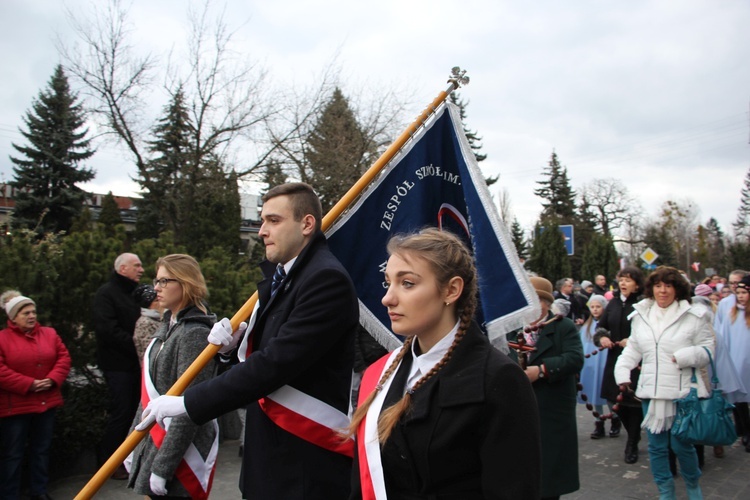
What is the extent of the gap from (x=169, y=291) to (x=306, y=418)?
1543 mm

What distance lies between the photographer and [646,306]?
17.6 feet

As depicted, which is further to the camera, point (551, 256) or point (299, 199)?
point (551, 256)

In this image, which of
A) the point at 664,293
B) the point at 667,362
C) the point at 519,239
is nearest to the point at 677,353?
the point at 667,362

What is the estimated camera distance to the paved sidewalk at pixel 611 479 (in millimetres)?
5617

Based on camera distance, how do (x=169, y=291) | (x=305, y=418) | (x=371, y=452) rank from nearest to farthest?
(x=371, y=452) < (x=305, y=418) < (x=169, y=291)

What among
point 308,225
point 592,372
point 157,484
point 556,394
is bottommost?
point 592,372

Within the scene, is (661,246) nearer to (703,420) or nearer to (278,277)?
(703,420)

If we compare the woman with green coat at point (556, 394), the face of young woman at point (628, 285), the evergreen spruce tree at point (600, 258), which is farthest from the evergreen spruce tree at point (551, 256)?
the woman with green coat at point (556, 394)

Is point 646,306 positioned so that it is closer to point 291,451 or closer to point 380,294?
point 380,294

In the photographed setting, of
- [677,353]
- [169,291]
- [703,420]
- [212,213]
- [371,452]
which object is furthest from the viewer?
[212,213]

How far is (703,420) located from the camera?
4719mm

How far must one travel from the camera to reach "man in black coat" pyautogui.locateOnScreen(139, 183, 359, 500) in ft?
7.97

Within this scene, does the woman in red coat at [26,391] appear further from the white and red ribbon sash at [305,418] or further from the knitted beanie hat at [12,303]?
the white and red ribbon sash at [305,418]

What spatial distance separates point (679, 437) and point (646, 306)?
116 cm
